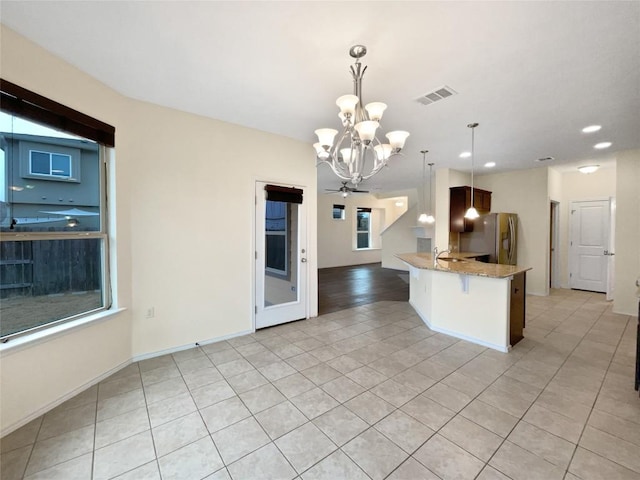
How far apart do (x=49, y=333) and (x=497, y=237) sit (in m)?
6.76

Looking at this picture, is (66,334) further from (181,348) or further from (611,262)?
(611,262)

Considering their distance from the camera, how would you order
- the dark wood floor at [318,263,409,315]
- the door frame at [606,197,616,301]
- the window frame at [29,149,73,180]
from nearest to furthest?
the window frame at [29,149,73,180] → the dark wood floor at [318,263,409,315] → the door frame at [606,197,616,301]

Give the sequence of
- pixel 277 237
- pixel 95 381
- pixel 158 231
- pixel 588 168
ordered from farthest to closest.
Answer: pixel 588 168 < pixel 277 237 < pixel 158 231 < pixel 95 381

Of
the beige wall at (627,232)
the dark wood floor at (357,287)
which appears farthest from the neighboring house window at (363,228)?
the beige wall at (627,232)

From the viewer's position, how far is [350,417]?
6.66ft

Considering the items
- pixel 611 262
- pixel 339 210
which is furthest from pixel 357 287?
pixel 611 262

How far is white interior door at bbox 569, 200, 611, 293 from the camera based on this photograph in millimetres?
5801

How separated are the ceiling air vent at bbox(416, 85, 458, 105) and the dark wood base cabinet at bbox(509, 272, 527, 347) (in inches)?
88.6

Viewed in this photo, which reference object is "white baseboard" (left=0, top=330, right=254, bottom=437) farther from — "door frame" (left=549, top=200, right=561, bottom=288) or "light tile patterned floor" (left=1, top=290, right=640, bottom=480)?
"door frame" (left=549, top=200, right=561, bottom=288)

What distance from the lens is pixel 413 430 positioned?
1899mm

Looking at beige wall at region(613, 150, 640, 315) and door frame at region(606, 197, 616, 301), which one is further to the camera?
door frame at region(606, 197, 616, 301)

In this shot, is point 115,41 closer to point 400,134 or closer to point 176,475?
point 400,134

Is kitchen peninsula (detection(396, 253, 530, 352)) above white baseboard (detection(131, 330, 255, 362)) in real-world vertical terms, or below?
above

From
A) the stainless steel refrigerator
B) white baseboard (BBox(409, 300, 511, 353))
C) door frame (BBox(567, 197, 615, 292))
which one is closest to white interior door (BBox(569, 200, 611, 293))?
door frame (BBox(567, 197, 615, 292))
